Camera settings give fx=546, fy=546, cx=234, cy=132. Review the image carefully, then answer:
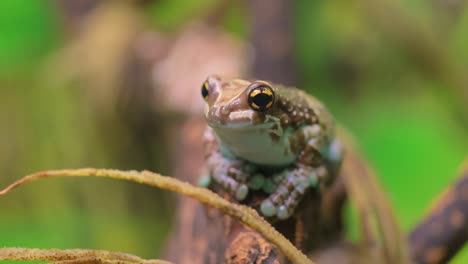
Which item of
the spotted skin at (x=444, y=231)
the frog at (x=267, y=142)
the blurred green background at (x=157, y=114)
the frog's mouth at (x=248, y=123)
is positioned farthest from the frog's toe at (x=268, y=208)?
the blurred green background at (x=157, y=114)

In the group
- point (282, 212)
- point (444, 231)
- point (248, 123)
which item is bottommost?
point (444, 231)

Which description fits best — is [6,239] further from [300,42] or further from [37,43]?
[300,42]

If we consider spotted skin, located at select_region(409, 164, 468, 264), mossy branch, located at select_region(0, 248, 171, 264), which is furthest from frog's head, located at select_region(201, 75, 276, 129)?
spotted skin, located at select_region(409, 164, 468, 264)

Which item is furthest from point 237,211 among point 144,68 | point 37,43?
point 37,43

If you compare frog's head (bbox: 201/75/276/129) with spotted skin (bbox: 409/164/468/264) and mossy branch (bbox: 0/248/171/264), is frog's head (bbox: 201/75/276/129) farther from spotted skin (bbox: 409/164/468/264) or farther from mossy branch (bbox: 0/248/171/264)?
spotted skin (bbox: 409/164/468/264)

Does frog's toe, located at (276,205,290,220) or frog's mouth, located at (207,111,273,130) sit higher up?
frog's mouth, located at (207,111,273,130)

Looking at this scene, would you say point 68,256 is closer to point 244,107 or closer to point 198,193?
point 198,193

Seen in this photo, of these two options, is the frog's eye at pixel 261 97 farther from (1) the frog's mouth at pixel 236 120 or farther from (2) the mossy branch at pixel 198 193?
(2) the mossy branch at pixel 198 193

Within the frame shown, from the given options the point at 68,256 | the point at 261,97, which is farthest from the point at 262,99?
the point at 68,256
